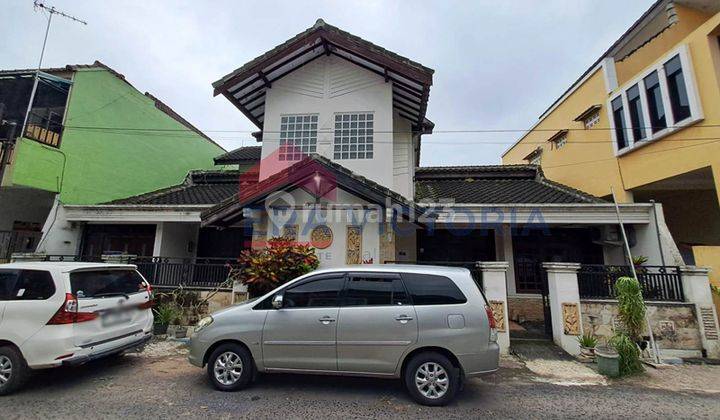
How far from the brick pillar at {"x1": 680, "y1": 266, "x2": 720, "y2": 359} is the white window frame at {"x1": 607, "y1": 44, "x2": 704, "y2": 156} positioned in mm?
4541

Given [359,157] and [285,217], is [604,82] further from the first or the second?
[285,217]

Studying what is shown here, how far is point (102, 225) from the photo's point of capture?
1112 cm

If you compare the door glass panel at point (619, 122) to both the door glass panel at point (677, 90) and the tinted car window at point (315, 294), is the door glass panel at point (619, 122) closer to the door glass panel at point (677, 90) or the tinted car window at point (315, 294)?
the door glass panel at point (677, 90)

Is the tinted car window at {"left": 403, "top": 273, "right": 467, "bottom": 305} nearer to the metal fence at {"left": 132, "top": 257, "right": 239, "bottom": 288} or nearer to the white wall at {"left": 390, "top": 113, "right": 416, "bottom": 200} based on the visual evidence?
the metal fence at {"left": 132, "top": 257, "right": 239, "bottom": 288}

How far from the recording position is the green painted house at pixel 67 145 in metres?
9.90

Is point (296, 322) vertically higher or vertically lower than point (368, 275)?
lower

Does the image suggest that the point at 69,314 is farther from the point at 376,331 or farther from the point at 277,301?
the point at 376,331

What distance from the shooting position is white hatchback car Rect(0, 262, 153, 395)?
14.3ft

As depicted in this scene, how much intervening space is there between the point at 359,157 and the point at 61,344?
7480 millimetres

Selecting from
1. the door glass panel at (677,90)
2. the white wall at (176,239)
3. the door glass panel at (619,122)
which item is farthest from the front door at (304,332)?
the door glass panel at (619,122)

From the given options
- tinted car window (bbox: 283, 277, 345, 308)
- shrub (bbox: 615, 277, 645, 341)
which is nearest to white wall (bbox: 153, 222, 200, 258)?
tinted car window (bbox: 283, 277, 345, 308)

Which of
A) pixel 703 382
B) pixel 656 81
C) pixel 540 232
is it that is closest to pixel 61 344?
pixel 703 382

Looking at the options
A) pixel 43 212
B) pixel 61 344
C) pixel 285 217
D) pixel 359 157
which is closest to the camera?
pixel 61 344

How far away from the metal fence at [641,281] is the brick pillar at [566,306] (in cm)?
50
